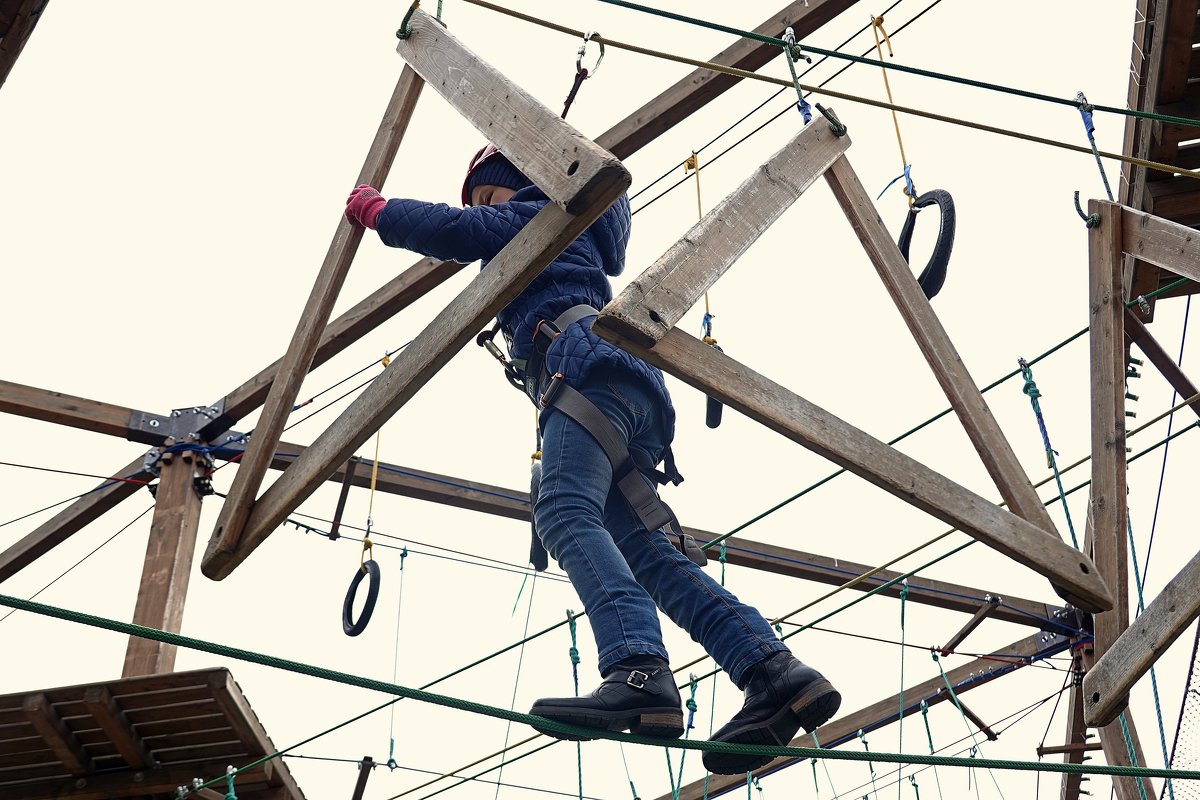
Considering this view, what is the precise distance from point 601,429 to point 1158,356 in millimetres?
3367

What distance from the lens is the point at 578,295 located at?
438cm

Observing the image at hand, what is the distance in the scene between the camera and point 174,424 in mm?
7809

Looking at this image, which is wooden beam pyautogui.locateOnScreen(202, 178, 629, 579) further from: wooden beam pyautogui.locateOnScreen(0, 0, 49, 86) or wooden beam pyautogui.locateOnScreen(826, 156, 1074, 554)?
wooden beam pyautogui.locateOnScreen(0, 0, 49, 86)

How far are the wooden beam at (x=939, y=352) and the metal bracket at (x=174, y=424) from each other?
433 centimetres

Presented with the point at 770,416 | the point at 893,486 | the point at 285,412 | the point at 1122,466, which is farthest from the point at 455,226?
the point at 1122,466

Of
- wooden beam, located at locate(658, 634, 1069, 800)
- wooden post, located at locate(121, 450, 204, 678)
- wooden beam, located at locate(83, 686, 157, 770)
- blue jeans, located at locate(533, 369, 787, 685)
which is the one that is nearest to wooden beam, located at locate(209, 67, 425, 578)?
blue jeans, located at locate(533, 369, 787, 685)

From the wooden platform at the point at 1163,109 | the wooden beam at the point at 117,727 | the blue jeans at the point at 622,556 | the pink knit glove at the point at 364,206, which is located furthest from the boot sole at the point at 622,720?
the wooden platform at the point at 1163,109

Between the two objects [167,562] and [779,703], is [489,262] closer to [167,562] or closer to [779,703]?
[779,703]

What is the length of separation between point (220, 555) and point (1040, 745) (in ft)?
20.5

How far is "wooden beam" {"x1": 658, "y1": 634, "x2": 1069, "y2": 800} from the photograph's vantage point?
29.8 feet

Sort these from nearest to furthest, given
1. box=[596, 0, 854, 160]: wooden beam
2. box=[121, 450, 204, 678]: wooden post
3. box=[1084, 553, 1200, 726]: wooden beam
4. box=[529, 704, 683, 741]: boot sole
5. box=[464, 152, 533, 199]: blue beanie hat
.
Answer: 1. box=[529, 704, 683, 741]: boot sole
2. box=[1084, 553, 1200, 726]: wooden beam
3. box=[464, 152, 533, 199]: blue beanie hat
4. box=[121, 450, 204, 678]: wooden post
5. box=[596, 0, 854, 160]: wooden beam

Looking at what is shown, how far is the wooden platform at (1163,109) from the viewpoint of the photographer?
649 centimetres

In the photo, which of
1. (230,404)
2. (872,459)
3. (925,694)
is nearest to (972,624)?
(925,694)

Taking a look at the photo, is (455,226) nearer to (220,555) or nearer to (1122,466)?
(220,555)
